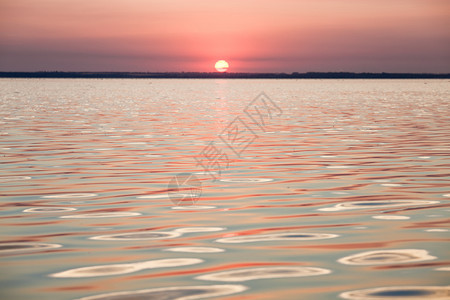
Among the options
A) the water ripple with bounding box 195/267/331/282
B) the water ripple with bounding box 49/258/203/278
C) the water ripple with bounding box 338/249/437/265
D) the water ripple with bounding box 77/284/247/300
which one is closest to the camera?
the water ripple with bounding box 77/284/247/300

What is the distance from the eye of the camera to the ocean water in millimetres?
8617

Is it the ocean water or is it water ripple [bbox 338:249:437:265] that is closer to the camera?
the ocean water

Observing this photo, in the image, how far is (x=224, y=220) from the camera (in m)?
12.4

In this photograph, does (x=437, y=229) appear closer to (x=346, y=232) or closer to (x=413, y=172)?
(x=346, y=232)

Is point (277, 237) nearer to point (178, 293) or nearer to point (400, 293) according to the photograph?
point (400, 293)

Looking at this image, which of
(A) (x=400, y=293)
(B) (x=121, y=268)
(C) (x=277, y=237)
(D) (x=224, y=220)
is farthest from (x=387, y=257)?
(B) (x=121, y=268)

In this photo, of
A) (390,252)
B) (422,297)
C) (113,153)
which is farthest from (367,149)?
(422,297)

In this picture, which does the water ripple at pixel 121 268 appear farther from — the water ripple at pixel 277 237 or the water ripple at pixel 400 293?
the water ripple at pixel 400 293

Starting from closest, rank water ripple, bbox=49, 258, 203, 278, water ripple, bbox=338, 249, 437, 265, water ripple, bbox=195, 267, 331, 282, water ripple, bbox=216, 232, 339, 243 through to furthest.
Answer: water ripple, bbox=195, 267, 331, 282, water ripple, bbox=49, 258, 203, 278, water ripple, bbox=338, 249, 437, 265, water ripple, bbox=216, 232, 339, 243

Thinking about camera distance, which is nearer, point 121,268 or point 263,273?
point 263,273

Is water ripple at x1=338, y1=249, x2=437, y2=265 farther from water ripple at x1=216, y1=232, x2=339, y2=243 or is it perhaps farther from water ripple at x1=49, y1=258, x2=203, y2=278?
water ripple at x1=49, y1=258, x2=203, y2=278

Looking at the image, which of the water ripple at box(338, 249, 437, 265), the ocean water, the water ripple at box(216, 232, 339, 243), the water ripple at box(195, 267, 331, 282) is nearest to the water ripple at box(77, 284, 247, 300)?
the ocean water

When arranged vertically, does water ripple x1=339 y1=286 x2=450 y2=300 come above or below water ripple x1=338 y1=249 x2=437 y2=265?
above

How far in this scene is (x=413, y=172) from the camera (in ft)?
60.1
